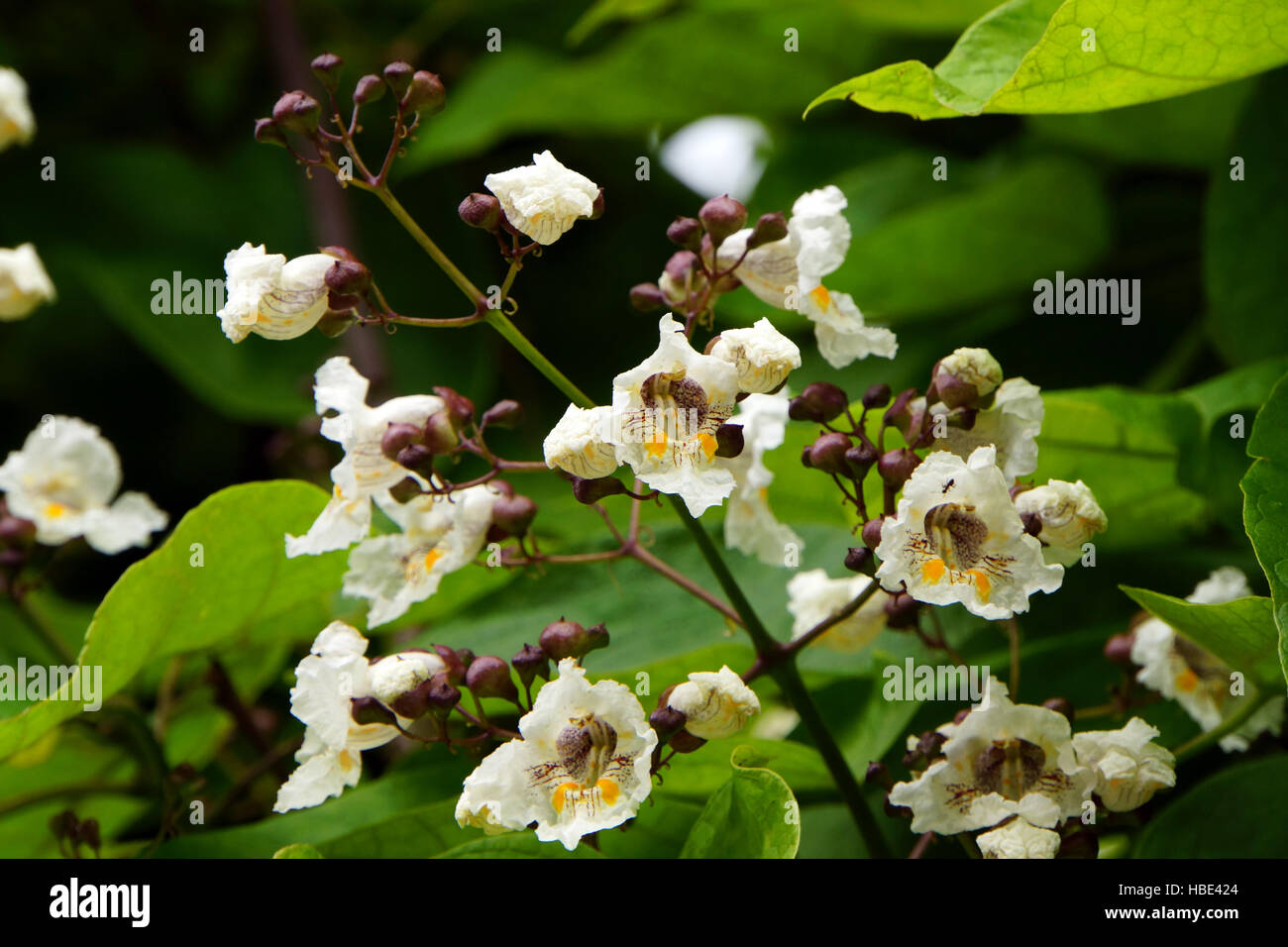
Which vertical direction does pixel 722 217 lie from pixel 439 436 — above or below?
above

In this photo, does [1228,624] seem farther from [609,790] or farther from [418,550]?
[418,550]

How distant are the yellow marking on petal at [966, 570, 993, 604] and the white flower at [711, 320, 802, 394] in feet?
0.48

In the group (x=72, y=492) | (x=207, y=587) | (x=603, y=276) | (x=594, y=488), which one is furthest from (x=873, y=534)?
(x=603, y=276)

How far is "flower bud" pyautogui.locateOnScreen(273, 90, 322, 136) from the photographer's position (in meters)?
0.76

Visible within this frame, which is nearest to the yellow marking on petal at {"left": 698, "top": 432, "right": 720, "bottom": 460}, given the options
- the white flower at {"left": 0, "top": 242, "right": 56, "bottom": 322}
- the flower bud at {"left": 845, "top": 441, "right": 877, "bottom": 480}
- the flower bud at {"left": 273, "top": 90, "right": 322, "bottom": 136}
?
the flower bud at {"left": 845, "top": 441, "right": 877, "bottom": 480}

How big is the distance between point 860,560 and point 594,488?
0.52ft

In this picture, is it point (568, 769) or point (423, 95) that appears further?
point (423, 95)

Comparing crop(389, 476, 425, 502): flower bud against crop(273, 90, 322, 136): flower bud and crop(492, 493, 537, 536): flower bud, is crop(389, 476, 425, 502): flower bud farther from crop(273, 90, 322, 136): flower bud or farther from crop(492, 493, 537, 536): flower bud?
crop(273, 90, 322, 136): flower bud

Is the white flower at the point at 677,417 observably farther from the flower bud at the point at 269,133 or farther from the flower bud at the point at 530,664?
the flower bud at the point at 269,133

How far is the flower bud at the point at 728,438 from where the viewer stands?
0.69 metres

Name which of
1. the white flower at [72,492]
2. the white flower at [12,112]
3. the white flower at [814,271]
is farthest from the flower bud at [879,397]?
the white flower at [12,112]

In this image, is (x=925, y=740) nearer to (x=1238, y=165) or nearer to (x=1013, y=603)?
(x=1013, y=603)

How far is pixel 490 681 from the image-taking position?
0.73 metres
